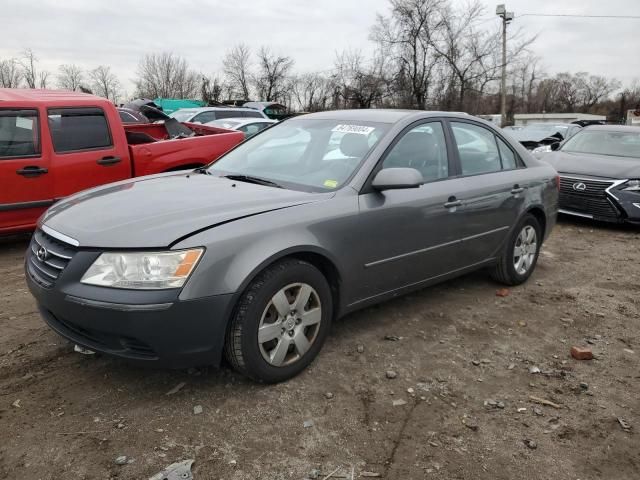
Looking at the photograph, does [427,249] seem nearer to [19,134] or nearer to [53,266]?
[53,266]

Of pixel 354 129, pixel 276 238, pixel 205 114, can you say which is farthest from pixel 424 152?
pixel 205 114

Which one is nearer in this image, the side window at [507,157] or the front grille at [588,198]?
the side window at [507,157]

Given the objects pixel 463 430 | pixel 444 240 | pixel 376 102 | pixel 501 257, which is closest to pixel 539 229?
pixel 501 257

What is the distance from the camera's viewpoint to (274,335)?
3.01 metres

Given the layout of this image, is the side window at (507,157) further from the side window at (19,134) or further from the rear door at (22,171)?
the side window at (19,134)

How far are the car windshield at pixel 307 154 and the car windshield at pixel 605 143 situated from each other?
639 centimetres


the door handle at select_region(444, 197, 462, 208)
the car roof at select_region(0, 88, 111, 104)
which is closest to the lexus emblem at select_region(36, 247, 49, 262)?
the door handle at select_region(444, 197, 462, 208)

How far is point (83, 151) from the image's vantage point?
601 centimetres

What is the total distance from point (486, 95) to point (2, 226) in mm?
38476

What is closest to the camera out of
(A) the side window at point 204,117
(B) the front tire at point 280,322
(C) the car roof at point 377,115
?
(B) the front tire at point 280,322

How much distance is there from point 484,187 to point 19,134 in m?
4.64

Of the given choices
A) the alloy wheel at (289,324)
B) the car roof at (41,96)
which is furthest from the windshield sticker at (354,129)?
the car roof at (41,96)

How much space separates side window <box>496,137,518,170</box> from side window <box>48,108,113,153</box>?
4219 millimetres

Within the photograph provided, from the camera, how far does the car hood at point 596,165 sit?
25.6 ft
